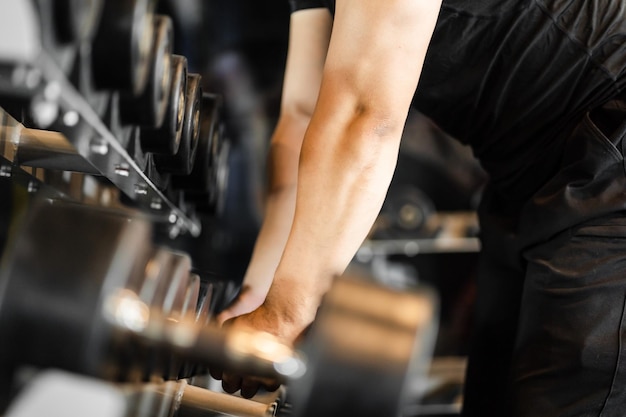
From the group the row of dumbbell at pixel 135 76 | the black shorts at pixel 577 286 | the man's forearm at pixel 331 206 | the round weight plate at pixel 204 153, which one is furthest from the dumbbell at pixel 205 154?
the black shorts at pixel 577 286

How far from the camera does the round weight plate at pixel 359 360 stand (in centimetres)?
65

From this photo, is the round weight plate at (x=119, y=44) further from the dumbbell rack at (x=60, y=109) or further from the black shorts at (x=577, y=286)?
the black shorts at (x=577, y=286)

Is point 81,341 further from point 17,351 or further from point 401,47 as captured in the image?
point 401,47

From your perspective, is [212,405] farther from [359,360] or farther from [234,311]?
[359,360]

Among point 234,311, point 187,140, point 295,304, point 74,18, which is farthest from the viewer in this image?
point 234,311

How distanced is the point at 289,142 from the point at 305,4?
9.7 inches

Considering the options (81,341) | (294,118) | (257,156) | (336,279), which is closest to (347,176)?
(336,279)

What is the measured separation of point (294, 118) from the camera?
1.43 meters

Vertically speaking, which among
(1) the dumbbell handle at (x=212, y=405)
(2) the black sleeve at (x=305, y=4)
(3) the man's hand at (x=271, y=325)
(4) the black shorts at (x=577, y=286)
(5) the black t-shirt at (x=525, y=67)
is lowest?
(1) the dumbbell handle at (x=212, y=405)

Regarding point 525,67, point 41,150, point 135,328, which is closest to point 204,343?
point 135,328

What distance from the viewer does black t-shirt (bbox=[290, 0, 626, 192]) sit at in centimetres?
111

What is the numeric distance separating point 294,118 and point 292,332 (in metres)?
0.61

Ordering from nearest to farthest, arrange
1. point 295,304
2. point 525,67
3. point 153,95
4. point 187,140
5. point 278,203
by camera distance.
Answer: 1. point 153,95
2. point 295,304
3. point 187,140
4. point 525,67
5. point 278,203

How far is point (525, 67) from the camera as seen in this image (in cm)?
115
